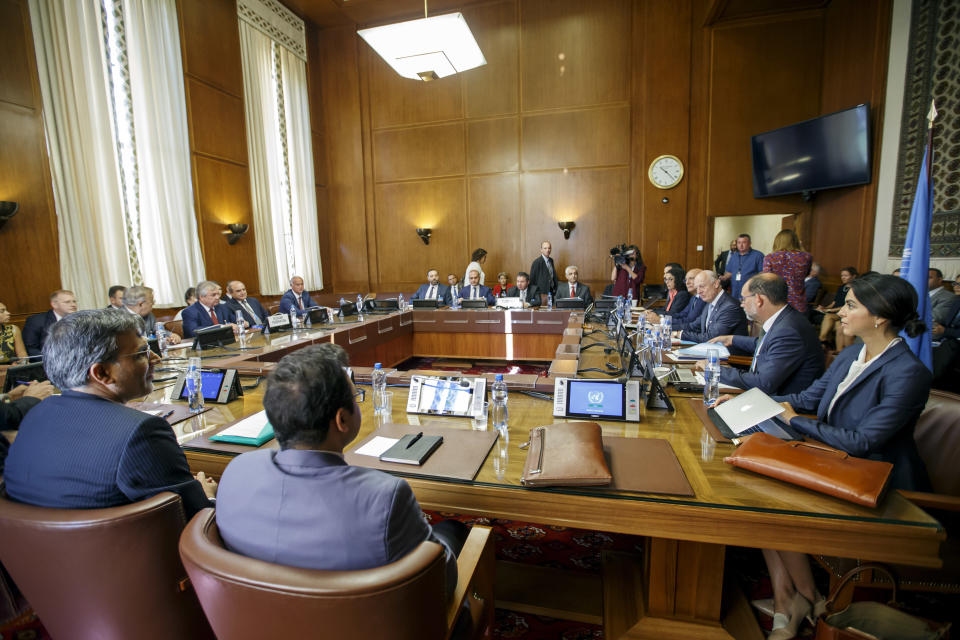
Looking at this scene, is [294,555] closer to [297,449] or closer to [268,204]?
[297,449]

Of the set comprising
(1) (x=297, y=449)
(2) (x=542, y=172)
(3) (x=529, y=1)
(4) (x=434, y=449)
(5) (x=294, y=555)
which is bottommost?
(4) (x=434, y=449)

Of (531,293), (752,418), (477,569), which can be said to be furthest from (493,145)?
(477,569)

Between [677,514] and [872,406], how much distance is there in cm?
90

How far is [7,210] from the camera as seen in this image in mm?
4090

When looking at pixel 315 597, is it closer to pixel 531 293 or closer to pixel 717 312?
pixel 717 312

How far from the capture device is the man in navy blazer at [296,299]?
19.3 ft

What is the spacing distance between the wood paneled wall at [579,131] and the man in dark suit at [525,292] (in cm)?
101

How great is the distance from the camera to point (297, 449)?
963 mm

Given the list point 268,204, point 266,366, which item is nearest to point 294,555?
point 266,366

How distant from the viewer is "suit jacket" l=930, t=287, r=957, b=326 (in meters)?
3.83

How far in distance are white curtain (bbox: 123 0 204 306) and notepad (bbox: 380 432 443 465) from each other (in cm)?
552

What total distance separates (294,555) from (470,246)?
304 inches

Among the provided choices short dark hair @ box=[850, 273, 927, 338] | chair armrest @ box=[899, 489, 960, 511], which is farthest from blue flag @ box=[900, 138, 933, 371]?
chair armrest @ box=[899, 489, 960, 511]

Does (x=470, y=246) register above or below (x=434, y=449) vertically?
above
